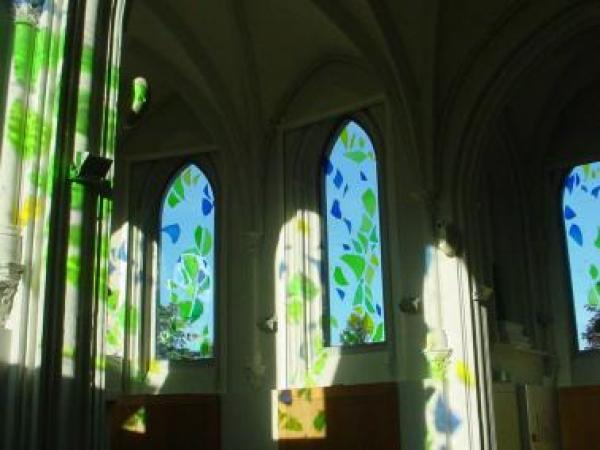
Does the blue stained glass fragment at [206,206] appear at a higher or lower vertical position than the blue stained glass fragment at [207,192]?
lower

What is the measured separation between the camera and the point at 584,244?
49.0ft

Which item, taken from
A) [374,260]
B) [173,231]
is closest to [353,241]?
[374,260]

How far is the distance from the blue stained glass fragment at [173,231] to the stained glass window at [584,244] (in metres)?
6.79

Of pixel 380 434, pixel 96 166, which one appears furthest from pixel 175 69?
pixel 96 166

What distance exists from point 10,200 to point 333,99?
8627mm

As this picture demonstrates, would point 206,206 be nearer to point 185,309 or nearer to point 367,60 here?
point 185,309

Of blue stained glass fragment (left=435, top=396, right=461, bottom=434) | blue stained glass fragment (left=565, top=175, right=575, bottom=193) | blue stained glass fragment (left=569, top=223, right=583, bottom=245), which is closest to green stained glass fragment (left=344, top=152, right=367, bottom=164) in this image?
blue stained glass fragment (left=565, top=175, right=575, bottom=193)

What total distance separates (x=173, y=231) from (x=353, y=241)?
3500 mm

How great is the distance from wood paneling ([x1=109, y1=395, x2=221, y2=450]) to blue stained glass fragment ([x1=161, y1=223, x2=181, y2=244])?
292cm

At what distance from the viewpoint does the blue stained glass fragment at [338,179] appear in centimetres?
1417

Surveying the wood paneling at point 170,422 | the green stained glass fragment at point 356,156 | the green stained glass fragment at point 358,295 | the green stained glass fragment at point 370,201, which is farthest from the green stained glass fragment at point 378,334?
the wood paneling at point 170,422

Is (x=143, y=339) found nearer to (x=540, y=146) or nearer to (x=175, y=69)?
(x=175, y=69)

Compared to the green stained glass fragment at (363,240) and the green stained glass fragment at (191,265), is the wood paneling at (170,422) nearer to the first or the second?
the green stained glass fragment at (191,265)

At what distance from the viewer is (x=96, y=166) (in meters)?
6.38
